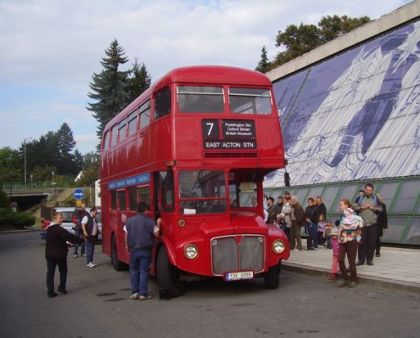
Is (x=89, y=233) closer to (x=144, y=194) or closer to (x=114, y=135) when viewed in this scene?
(x=114, y=135)

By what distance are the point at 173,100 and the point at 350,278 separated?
15.7 ft

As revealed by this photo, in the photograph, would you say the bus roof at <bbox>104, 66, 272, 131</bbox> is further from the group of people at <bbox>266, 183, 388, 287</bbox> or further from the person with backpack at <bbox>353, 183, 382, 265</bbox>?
the person with backpack at <bbox>353, 183, 382, 265</bbox>

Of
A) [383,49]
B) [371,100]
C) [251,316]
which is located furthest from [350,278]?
Answer: [383,49]

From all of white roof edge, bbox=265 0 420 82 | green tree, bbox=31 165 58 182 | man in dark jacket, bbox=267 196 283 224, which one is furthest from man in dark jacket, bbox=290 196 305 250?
green tree, bbox=31 165 58 182

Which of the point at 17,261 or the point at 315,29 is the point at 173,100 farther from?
the point at 315,29

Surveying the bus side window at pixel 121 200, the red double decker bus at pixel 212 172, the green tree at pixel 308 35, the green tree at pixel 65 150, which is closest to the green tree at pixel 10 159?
the green tree at pixel 65 150

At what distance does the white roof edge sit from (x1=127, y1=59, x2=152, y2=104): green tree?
37849 mm

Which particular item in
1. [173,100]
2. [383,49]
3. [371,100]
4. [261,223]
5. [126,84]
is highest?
[126,84]

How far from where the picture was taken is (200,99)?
11445 mm

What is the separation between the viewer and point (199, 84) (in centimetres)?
1153

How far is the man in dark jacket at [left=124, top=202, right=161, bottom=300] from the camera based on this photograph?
10867mm

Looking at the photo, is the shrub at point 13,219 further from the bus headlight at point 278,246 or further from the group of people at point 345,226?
Result: the bus headlight at point 278,246

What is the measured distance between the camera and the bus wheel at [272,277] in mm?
11320

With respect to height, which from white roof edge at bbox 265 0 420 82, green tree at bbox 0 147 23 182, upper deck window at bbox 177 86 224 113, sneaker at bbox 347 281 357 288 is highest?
green tree at bbox 0 147 23 182
